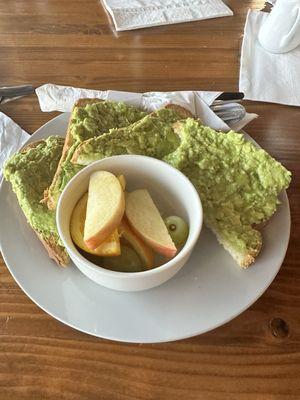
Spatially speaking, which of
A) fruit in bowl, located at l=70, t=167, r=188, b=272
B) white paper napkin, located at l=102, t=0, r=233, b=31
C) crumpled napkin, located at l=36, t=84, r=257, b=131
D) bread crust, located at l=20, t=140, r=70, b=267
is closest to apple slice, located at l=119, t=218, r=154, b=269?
fruit in bowl, located at l=70, t=167, r=188, b=272

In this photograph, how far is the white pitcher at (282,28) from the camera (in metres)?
0.97

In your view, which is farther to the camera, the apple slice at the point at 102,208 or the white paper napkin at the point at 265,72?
the white paper napkin at the point at 265,72

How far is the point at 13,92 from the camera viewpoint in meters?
0.90

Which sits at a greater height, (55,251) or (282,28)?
(282,28)

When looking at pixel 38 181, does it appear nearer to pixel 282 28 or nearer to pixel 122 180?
pixel 122 180

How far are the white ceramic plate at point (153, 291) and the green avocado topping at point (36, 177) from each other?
4cm

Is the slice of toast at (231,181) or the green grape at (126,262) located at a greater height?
the slice of toast at (231,181)

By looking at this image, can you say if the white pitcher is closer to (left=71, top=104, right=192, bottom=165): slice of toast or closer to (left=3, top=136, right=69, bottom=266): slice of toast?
(left=71, top=104, right=192, bottom=165): slice of toast

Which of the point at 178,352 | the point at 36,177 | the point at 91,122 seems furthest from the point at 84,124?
the point at 178,352

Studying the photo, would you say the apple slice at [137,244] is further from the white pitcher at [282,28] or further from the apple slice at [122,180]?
the white pitcher at [282,28]

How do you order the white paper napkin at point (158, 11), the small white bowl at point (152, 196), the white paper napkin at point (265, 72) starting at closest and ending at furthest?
the small white bowl at point (152, 196) → the white paper napkin at point (265, 72) → the white paper napkin at point (158, 11)

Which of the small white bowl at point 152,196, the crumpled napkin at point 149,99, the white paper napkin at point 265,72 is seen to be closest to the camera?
the small white bowl at point 152,196

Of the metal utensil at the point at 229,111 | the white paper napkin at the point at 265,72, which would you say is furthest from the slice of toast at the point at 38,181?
the white paper napkin at the point at 265,72

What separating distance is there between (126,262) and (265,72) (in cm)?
63
